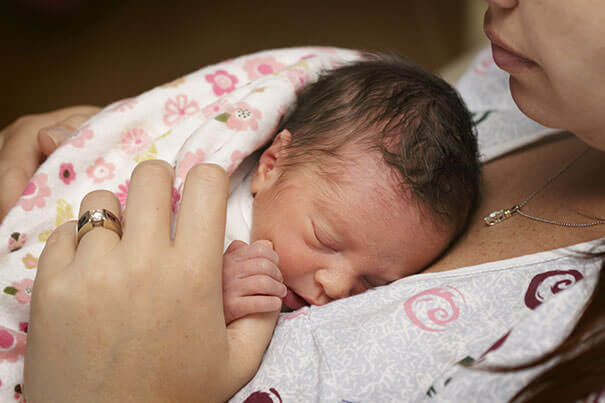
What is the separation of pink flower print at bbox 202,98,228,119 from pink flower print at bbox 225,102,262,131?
39 mm

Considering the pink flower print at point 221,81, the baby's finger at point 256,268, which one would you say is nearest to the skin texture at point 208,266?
the baby's finger at point 256,268

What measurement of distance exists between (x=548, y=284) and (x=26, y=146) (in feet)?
3.82

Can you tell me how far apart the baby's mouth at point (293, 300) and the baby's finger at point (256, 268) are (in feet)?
0.45

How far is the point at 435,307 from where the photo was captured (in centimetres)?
84

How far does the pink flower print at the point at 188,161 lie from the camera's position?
1.05 m

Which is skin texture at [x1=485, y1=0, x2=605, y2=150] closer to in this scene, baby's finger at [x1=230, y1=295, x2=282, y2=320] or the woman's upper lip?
the woman's upper lip

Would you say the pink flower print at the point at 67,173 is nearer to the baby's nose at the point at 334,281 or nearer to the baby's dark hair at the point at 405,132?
the baby's dark hair at the point at 405,132

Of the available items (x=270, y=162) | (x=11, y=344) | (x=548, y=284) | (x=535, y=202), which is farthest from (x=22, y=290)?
(x=535, y=202)

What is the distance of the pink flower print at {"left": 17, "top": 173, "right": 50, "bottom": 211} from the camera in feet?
3.47

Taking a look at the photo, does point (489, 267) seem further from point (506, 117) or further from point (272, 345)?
point (506, 117)

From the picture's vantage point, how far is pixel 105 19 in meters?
3.33

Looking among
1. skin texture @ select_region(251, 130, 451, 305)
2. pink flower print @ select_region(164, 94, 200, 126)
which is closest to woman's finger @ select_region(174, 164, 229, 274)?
skin texture @ select_region(251, 130, 451, 305)

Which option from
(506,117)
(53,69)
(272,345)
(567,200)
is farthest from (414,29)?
(272,345)

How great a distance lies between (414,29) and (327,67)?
8.63ft
